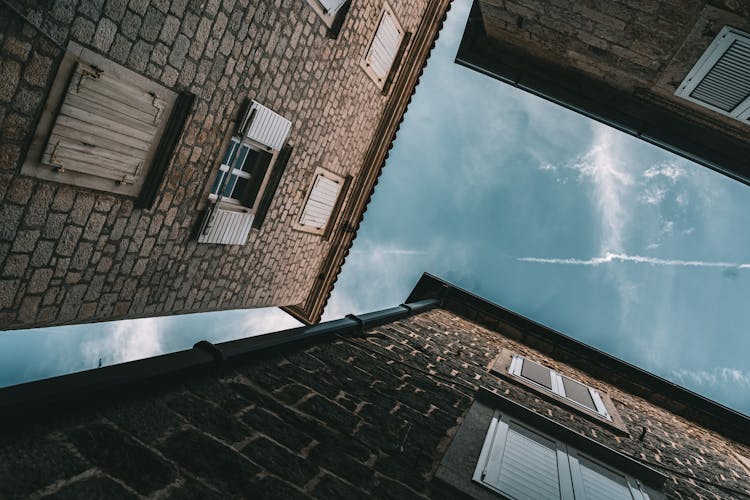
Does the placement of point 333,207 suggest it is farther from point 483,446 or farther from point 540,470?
point 540,470

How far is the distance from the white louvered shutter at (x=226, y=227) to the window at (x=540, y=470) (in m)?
4.52

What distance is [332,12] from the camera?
23.8 ft

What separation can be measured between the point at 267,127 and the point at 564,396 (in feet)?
19.9

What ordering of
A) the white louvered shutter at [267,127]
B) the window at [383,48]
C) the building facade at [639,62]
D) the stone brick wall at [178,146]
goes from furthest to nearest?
the window at [383,48] < the white louvered shutter at [267,127] < the building facade at [639,62] < the stone brick wall at [178,146]

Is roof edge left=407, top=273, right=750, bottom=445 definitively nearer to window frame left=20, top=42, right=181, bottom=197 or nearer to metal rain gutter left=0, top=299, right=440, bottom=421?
metal rain gutter left=0, top=299, right=440, bottom=421

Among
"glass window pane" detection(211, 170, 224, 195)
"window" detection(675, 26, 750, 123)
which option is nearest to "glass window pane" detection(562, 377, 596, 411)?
"window" detection(675, 26, 750, 123)

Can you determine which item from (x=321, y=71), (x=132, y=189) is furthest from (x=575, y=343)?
(x=132, y=189)

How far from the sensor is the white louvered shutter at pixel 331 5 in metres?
7.00

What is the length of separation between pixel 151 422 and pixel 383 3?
810 centimetres

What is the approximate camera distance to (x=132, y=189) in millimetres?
5309

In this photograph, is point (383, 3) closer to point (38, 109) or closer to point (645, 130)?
point (645, 130)

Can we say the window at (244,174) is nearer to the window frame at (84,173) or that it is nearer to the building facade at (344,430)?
the window frame at (84,173)

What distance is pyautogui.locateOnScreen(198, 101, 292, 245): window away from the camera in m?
6.58

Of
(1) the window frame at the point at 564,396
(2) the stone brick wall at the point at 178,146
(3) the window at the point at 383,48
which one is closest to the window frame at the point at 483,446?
(1) the window frame at the point at 564,396
